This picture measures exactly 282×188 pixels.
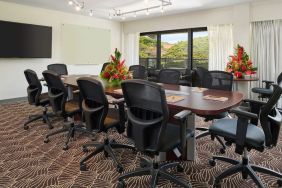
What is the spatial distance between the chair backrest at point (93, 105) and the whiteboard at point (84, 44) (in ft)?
16.3

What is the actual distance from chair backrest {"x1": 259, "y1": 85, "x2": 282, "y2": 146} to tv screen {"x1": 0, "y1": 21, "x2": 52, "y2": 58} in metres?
5.86

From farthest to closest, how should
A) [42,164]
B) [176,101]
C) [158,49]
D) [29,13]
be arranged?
[158,49] → [29,13] → [42,164] → [176,101]

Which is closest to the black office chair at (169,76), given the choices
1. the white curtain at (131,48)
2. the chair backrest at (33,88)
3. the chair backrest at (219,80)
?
the chair backrest at (219,80)

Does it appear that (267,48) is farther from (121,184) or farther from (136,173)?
(121,184)

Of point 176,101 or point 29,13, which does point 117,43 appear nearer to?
point 29,13

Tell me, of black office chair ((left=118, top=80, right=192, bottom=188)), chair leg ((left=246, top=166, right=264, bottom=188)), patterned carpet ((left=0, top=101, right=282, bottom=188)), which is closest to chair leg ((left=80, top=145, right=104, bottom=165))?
patterned carpet ((left=0, top=101, right=282, bottom=188))

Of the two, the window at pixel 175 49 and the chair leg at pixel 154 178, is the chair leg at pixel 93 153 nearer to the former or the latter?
the chair leg at pixel 154 178

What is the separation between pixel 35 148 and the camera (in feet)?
10.1

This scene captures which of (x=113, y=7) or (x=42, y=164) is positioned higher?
(x=113, y=7)

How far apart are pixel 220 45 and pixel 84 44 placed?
13.6ft

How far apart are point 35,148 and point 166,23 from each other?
220 inches

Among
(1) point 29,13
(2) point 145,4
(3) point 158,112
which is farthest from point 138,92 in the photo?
(1) point 29,13

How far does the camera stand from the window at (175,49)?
271 inches

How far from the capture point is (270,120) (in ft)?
6.66
